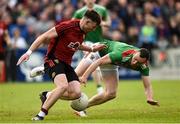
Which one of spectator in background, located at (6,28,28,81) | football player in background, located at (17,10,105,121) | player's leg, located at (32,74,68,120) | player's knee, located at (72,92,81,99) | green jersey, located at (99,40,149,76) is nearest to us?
player's leg, located at (32,74,68,120)

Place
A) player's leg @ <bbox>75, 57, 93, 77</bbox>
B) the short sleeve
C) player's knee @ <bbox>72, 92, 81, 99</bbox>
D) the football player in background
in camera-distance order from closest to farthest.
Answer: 1. the football player in background
2. the short sleeve
3. player's knee @ <bbox>72, 92, 81, 99</bbox>
4. player's leg @ <bbox>75, 57, 93, 77</bbox>

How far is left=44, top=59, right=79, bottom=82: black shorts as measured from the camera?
15422 mm

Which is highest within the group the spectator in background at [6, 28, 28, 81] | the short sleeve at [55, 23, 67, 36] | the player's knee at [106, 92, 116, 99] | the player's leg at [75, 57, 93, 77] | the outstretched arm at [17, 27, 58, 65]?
the short sleeve at [55, 23, 67, 36]

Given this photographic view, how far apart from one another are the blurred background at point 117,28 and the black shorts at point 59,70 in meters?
15.9

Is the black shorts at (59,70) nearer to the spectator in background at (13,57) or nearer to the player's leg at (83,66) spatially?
the player's leg at (83,66)

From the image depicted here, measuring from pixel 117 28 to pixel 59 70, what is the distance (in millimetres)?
17988

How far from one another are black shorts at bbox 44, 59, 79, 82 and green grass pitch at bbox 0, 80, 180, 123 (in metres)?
0.92

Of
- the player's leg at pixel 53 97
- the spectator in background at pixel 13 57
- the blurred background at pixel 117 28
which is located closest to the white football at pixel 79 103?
the player's leg at pixel 53 97

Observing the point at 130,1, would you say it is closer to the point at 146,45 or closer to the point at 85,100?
the point at 146,45

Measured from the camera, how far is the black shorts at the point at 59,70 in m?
15.4

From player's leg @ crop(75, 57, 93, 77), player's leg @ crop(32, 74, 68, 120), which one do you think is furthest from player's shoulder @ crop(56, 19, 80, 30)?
player's leg @ crop(75, 57, 93, 77)

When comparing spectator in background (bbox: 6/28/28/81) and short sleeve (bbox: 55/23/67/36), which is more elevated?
short sleeve (bbox: 55/23/67/36)

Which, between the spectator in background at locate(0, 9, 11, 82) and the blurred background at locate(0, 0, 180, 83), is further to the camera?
the blurred background at locate(0, 0, 180, 83)

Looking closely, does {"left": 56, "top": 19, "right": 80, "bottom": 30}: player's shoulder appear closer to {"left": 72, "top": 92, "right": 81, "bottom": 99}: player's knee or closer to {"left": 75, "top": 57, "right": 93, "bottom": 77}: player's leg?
{"left": 72, "top": 92, "right": 81, "bottom": 99}: player's knee
